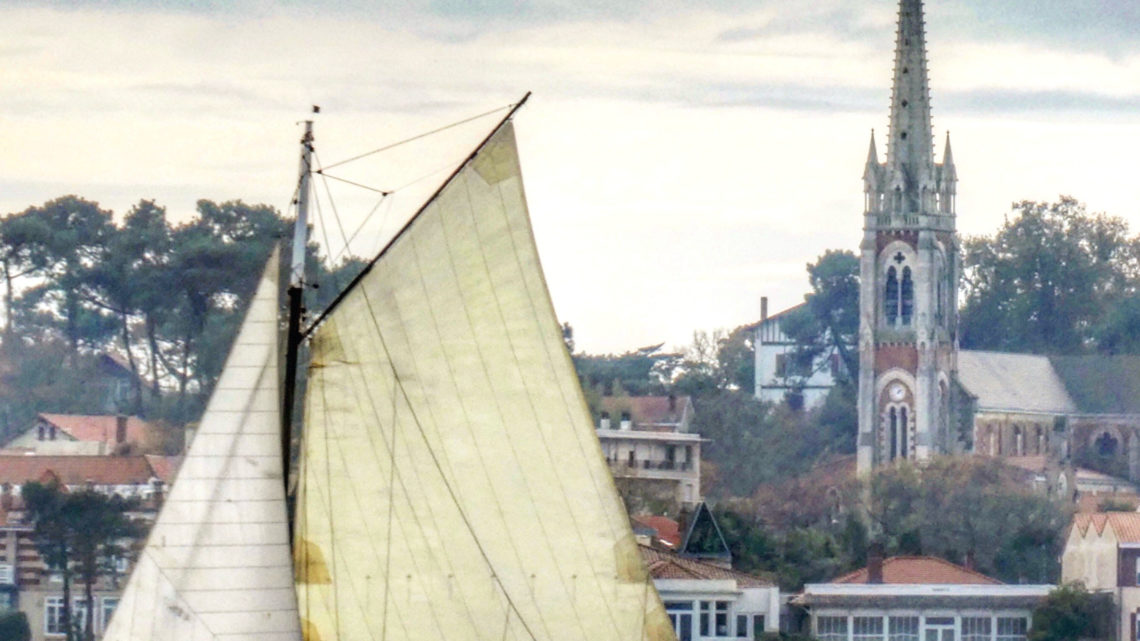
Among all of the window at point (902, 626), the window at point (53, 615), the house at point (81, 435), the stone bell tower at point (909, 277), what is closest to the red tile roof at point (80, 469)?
the house at point (81, 435)

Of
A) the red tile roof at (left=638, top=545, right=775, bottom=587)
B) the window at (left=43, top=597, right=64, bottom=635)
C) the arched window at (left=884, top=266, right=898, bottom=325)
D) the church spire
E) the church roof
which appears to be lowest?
the window at (left=43, top=597, right=64, bottom=635)

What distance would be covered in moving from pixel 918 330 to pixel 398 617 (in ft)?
416

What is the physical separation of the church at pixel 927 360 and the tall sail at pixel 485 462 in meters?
118

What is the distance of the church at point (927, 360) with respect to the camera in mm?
163250

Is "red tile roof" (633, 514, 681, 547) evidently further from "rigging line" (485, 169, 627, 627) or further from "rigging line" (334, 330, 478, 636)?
"rigging line" (334, 330, 478, 636)

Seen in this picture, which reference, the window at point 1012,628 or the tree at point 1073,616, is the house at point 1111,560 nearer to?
the tree at point 1073,616

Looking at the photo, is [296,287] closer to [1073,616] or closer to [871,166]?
[1073,616]

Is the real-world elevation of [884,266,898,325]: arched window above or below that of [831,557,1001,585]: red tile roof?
above

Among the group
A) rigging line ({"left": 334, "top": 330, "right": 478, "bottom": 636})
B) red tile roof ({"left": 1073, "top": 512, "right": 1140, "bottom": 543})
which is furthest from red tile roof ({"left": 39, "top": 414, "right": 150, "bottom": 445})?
rigging line ({"left": 334, "top": 330, "right": 478, "bottom": 636})

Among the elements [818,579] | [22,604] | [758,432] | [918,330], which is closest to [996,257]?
[918,330]

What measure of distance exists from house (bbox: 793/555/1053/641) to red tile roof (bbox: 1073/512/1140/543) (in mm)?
4566

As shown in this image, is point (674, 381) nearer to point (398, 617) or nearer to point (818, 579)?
point (818, 579)

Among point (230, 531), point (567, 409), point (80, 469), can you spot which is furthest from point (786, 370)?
point (230, 531)

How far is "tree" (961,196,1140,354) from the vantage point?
187000 mm
